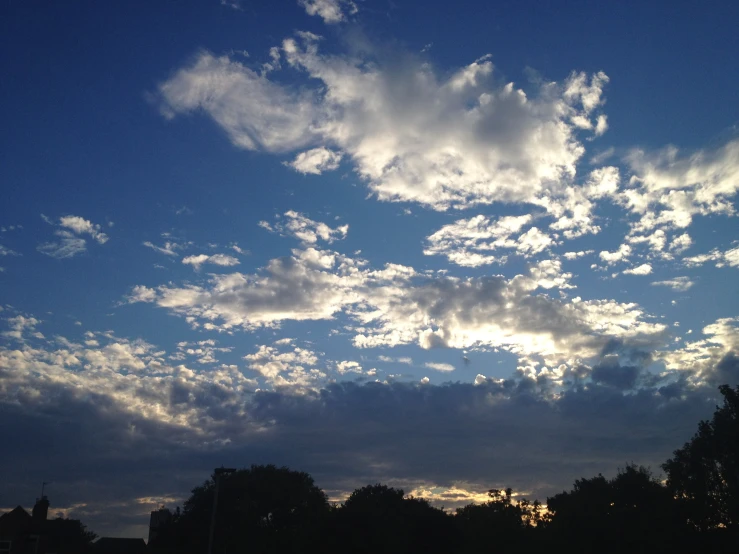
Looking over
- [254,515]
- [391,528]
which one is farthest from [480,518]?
[254,515]

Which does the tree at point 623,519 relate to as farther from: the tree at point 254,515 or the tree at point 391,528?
the tree at point 254,515

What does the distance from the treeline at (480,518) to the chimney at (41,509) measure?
14.7 meters

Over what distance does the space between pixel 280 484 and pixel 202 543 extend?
1225 cm

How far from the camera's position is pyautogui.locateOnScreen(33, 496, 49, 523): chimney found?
65.6 metres

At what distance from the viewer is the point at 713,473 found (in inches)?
2324

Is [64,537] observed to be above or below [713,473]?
below

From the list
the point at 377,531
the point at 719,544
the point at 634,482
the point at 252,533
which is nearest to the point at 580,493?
the point at 634,482

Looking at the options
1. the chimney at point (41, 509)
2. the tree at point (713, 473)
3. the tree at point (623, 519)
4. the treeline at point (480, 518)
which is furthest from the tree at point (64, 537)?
the tree at point (713, 473)

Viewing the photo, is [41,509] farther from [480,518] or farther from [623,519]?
[623,519]

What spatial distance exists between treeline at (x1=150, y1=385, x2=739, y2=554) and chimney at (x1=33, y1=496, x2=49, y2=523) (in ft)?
48.1

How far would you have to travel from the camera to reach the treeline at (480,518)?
5728 cm

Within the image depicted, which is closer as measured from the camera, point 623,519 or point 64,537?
point 623,519

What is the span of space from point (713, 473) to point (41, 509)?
230 ft

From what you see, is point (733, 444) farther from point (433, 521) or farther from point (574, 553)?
point (433, 521)
